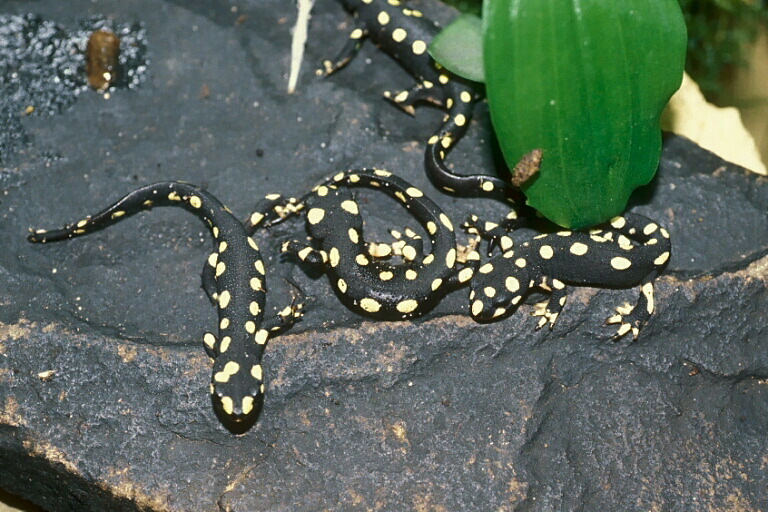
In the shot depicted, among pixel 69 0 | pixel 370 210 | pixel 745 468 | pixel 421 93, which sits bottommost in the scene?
pixel 745 468

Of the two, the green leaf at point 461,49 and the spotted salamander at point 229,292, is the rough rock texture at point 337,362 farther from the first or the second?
the green leaf at point 461,49

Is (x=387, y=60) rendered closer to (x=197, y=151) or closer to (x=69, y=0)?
(x=197, y=151)

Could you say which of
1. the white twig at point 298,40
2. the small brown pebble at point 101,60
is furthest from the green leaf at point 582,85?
the small brown pebble at point 101,60

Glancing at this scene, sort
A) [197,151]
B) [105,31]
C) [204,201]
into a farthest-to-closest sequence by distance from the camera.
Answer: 1. [105,31]
2. [197,151]
3. [204,201]

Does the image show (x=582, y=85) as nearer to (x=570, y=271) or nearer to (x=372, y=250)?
(x=570, y=271)

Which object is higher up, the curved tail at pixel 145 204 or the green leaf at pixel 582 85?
the green leaf at pixel 582 85

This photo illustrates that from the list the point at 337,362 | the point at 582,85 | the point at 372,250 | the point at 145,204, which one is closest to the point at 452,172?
the point at 372,250

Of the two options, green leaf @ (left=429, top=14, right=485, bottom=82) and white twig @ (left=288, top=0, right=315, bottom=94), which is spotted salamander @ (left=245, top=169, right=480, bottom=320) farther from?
white twig @ (left=288, top=0, right=315, bottom=94)

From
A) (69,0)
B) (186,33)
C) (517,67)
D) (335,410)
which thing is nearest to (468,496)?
(335,410)
